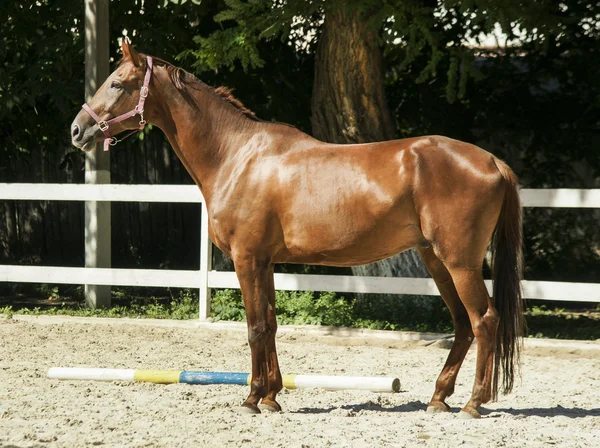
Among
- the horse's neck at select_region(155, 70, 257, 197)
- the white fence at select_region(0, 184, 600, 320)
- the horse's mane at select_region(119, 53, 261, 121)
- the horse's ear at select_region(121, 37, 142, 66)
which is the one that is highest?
the horse's ear at select_region(121, 37, 142, 66)

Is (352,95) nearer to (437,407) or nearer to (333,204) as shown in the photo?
(333,204)

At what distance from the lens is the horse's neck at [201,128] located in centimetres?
550

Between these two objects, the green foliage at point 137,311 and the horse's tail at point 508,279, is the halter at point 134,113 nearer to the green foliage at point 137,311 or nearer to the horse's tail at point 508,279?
the horse's tail at point 508,279

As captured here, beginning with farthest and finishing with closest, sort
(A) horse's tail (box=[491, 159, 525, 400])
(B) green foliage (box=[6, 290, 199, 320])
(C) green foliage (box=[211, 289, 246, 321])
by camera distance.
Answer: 1. (B) green foliage (box=[6, 290, 199, 320])
2. (C) green foliage (box=[211, 289, 246, 321])
3. (A) horse's tail (box=[491, 159, 525, 400])

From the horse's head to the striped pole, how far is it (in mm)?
1564

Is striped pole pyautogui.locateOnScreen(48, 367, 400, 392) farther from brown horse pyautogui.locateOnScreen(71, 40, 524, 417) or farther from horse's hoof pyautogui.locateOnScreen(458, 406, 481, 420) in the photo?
horse's hoof pyautogui.locateOnScreen(458, 406, 481, 420)

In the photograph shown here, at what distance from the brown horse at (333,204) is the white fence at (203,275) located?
2.59 metres

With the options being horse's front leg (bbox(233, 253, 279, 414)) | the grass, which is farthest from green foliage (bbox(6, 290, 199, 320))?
horse's front leg (bbox(233, 253, 279, 414))

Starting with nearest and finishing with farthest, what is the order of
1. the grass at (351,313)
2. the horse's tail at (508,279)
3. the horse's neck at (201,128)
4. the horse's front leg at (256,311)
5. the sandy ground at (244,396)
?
1. the sandy ground at (244,396)
2. the horse's tail at (508,279)
3. the horse's front leg at (256,311)
4. the horse's neck at (201,128)
5. the grass at (351,313)

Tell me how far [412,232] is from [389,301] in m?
3.88

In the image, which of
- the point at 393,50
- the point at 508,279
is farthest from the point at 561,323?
the point at 508,279

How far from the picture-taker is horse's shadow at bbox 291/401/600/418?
5.18 m

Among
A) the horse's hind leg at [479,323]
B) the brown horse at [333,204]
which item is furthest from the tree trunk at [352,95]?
the horse's hind leg at [479,323]

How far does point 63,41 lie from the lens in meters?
9.77
